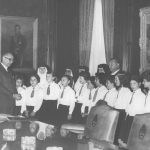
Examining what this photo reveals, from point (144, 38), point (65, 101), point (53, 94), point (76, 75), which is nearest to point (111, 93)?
point (65, 101)

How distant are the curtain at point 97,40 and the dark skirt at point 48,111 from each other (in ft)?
8.05

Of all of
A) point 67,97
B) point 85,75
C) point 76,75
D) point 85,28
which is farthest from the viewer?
point 76,75

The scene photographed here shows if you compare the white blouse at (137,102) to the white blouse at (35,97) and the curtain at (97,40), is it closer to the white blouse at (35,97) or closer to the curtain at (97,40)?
the white blouse at (35,97)

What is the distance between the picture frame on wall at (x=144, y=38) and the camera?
9047 millimetres

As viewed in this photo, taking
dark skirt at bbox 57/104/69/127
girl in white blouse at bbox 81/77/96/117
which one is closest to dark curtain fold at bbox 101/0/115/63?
girl in white blouse at bbox 81/77/96/117

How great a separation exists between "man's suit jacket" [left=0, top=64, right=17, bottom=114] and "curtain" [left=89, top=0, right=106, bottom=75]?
4.41 m

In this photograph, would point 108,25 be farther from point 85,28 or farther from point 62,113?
point 62,113

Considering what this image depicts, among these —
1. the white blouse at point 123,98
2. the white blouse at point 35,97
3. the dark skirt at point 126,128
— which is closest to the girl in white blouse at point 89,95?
the white blouse at point 35,97

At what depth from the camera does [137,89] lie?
6.86 m

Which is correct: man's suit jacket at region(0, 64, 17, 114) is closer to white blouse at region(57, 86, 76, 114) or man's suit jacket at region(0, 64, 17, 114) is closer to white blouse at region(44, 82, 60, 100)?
white blouse at region(57, 86, 76, 114)

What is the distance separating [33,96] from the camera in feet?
28.5

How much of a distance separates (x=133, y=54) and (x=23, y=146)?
682 cm

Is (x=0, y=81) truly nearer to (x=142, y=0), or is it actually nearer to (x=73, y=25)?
(x=142, y=0)

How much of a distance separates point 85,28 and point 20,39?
195 cm
